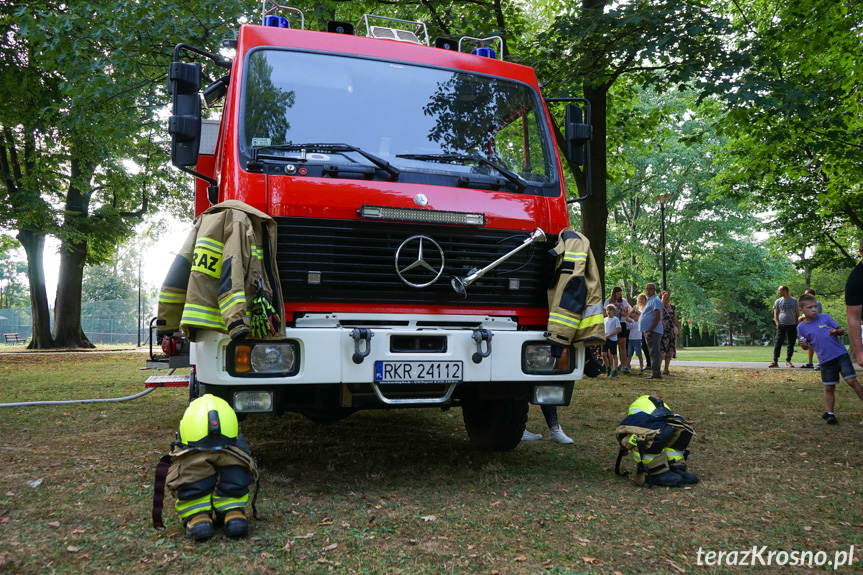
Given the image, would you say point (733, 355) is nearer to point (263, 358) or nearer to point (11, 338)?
point (263, 358)

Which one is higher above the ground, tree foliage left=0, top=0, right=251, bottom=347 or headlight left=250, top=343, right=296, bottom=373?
tree foliage left=0, top=0, right=251, bottom=347

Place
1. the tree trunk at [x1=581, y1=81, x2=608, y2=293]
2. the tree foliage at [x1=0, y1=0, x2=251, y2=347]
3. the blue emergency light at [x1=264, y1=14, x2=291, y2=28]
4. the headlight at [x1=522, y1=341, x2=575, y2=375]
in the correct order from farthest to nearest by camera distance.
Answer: the tree trunk at [x1=581, y1=81, x2=608, y2=293], the tree foliage at [x1=0, y1=0, x2=251, y2=347], the blue emergency light at [x1=264, y1=14, x2=291, y2=28], the headlight at [x1=522, y1=341, x2=575, y2=375]

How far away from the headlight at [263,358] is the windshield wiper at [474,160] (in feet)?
5.22

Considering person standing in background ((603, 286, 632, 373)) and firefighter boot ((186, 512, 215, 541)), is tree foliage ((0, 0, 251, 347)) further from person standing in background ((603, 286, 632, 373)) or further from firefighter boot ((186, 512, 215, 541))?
person standing in background ((603, 286, 632, 373))

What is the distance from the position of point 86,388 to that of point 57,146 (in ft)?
45.5

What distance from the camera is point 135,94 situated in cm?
1118

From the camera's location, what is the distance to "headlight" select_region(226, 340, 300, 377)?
4.06 metres

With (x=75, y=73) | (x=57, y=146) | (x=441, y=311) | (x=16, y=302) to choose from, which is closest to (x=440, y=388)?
(x=441, y=311)

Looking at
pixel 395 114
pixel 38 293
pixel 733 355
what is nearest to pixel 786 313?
pixel 733 355

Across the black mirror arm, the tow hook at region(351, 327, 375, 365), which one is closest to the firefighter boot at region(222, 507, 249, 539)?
the tow hook at region(351, 327, 375, 365)

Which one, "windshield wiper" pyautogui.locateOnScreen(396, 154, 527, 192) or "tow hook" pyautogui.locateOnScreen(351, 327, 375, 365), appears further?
"windshield wiper" pyautogui.locateOnScreen(396, 154, 527, 192)

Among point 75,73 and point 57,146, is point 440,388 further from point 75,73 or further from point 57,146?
point 57,146

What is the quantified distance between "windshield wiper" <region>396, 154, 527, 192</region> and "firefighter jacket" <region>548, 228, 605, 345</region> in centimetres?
58

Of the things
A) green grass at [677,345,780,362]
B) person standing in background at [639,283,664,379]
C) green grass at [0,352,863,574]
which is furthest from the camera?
green grass at [677,345,780,362]
